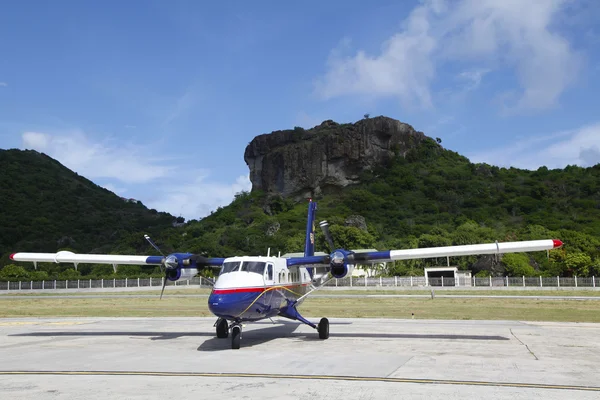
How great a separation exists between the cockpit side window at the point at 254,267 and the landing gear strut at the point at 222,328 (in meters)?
2.73

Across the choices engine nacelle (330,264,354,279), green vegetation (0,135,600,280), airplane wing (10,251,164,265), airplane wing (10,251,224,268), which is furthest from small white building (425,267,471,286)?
airplane wing (10,251,164,265)

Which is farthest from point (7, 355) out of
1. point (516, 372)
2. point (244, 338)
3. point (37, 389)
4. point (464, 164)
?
point (464, 164)

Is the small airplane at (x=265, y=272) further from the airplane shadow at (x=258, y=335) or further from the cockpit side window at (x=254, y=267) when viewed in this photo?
the airplane shadow at (x=258, y=335)

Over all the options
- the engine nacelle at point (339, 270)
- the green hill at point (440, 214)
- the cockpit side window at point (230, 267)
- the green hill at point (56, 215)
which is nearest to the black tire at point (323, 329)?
the engine nacelle at point (339, 270)

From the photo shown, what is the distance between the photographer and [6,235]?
119625 mm

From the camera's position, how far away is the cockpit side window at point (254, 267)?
1761 centimetres

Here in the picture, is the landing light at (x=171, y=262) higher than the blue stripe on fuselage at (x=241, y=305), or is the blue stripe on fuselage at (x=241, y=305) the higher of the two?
the landing light at (x=171, y=262)

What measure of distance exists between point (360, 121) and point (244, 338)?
499 ft

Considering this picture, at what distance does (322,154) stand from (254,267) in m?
142

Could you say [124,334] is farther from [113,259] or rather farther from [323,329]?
[323,329]

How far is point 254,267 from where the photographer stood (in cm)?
1775

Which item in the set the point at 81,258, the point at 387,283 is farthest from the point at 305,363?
the point at 387,283

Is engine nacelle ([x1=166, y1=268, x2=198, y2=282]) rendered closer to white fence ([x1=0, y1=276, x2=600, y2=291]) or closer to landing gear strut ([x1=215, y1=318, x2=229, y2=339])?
landing gear strut ([x1=215, y1=318, x2=229, y2=339])

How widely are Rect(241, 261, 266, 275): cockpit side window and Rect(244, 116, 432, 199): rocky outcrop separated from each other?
13977 cm
